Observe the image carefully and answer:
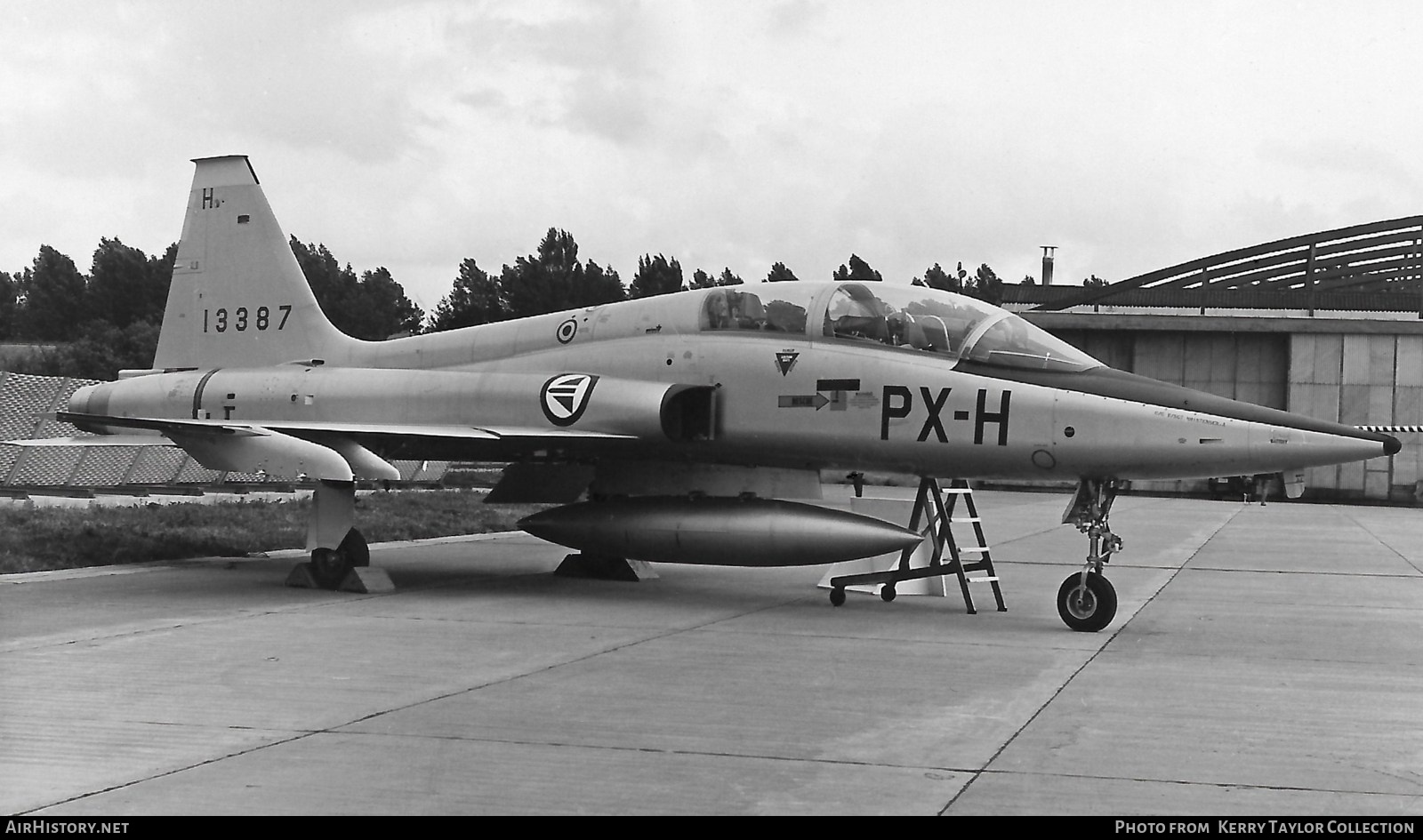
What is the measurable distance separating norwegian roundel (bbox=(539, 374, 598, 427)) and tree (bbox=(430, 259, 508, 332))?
1468 inches

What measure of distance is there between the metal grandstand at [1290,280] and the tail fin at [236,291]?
35769 millimetres

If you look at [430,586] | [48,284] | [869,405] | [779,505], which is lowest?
[430,586]

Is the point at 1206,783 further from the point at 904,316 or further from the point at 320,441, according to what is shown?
the point at 320,441

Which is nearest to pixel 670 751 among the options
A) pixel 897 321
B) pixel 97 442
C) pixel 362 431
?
pixel 897 321

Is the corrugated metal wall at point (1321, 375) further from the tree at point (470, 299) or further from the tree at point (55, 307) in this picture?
the tree at point (55, 307)

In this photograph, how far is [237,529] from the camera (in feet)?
53.3

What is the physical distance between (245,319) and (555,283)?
37.8 meters

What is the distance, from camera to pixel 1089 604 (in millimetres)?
10070

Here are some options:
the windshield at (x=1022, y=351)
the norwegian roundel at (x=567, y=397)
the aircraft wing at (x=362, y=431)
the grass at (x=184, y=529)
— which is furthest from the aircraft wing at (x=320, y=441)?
the windshield at (x=1022, y=351)

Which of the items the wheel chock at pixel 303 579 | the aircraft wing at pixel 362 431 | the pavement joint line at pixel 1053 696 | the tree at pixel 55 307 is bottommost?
the wheel chock at pixel 303 579

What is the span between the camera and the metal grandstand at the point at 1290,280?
46.1 meters

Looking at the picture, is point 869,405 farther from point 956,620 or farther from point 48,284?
point 48,284

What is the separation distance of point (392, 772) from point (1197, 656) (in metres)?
5.62

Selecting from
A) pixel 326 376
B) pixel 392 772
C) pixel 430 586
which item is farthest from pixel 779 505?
pixel 392 772
